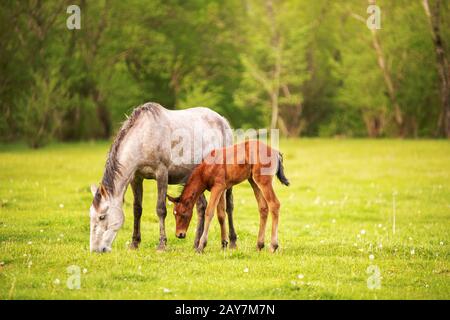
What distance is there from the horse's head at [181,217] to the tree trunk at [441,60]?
3764 cm

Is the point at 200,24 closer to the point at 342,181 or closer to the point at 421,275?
the point at 342,181

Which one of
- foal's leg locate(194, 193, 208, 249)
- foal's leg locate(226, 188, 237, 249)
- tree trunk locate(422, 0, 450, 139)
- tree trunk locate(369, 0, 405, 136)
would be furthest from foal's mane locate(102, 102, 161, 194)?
tree trunk locate(369, 0, 405, 136)

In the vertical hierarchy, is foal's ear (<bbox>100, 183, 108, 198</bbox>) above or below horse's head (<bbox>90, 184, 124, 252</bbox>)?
above

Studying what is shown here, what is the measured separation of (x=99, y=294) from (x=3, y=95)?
3021 cm

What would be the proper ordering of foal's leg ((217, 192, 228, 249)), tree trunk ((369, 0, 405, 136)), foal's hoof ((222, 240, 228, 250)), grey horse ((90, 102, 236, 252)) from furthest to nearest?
1. tree trunk ((369, 0, 405, 136))
2. foal's hoof ((222, 240, 228, 250))
3. foal's leg ((217, 192, 228, 249))
4. grey horse ((90, 102, 236, 252))

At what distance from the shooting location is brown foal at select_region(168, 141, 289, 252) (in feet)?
37.5

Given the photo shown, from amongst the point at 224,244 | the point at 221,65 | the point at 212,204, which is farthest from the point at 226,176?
the point at 221,65

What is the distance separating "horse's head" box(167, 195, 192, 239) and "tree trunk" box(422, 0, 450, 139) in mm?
37645

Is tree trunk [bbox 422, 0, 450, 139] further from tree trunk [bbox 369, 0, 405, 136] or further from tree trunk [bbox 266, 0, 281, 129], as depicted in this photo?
tree trunk [bbox 266, 0, 281, 129]

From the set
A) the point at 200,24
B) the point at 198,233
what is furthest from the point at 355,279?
the point at 200,24

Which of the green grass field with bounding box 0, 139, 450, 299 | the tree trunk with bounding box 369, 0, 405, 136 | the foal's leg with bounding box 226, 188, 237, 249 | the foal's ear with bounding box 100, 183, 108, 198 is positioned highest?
the tree trunk with bounding box 369, 0, 405, 136

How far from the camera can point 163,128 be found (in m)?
12.0

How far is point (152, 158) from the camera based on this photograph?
38.4ft

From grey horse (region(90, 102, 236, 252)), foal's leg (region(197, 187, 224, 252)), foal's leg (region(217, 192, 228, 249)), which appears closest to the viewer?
grey horse (region(90, 102, 236, 252))
